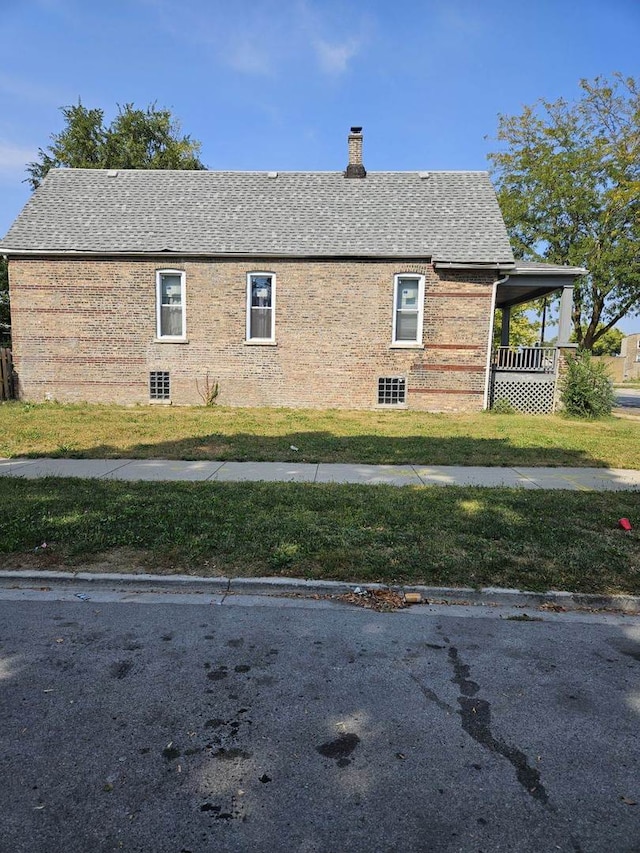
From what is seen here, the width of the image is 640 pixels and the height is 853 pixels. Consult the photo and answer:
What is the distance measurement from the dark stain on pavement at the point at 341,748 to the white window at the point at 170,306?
47.9 feet

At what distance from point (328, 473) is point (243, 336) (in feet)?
29.8

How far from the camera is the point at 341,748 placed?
2545mm

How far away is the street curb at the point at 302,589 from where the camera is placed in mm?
4148

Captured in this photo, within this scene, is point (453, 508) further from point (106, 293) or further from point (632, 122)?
point (632, 122)

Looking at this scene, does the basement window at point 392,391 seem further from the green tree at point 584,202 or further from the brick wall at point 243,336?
the green tree at point 584,202

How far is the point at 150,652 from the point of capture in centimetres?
340

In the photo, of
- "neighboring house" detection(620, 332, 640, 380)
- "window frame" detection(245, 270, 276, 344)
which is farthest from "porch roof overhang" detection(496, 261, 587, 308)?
"neighboring house" detection(620, 332, 640, 380)

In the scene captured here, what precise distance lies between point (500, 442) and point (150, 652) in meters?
8.46

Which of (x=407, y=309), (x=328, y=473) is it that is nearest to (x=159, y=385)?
(x=407, y=309)

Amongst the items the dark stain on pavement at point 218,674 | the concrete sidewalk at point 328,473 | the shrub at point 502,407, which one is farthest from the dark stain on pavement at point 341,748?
the shrub at point 502,407

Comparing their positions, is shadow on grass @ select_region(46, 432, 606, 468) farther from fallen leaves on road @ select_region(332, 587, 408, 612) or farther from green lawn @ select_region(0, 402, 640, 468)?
fallen leaves on road @ select_region(332, 587, 408, 612)

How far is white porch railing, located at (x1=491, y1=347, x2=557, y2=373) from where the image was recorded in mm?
16172

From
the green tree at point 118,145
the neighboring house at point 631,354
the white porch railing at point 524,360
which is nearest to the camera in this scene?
the white porch railing at point 524,360

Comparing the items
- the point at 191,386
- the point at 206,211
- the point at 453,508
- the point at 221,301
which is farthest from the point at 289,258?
the point at 453,508
